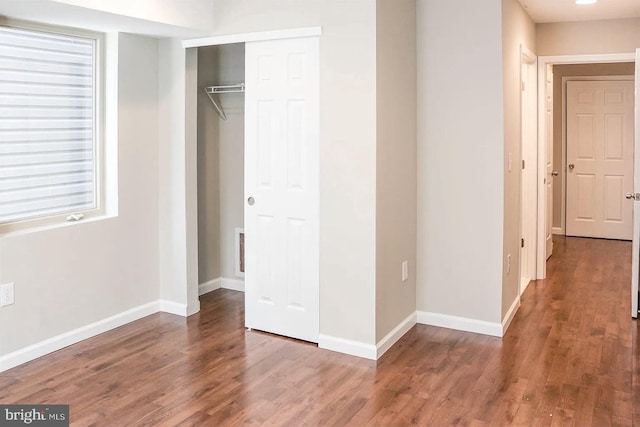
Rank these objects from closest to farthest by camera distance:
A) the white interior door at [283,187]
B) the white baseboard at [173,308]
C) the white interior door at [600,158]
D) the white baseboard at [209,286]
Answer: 1. the white interior door at [283,187]
2. the white baseboard at [173,308]
3. the white baseboard at [209,286]
4. the white interior door at [600,158]

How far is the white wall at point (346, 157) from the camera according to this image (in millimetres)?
3693

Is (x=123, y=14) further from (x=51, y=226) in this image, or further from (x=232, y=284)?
(x=232, y=284)

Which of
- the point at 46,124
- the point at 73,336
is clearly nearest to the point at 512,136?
the point at 46,124

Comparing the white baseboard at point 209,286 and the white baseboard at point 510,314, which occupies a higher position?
the white baseboard at point 209,286

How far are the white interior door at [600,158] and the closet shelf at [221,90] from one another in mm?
4845

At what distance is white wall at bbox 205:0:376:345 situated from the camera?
3693 mm

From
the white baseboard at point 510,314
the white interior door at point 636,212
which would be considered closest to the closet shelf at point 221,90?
the white baseboard at point 510,314

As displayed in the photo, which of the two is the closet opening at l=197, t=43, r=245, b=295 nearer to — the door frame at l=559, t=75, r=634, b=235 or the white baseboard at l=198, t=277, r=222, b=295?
the white baseboard at l=198, t=277, r=222, b=295

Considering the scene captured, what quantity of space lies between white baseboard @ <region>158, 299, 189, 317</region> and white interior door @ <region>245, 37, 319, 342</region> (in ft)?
1.86

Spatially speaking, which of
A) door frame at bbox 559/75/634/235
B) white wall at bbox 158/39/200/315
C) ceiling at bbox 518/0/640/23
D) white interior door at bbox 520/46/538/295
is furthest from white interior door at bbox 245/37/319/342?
door frame at bbox 559/75/634/235

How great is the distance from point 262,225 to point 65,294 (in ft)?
4.36

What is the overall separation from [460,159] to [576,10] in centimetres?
186

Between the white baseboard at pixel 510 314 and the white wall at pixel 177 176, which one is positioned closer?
the white baseboard at pixel 510 314

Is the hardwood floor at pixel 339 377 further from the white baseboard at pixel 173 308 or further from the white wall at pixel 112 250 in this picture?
the white wall at pixel 112 250
